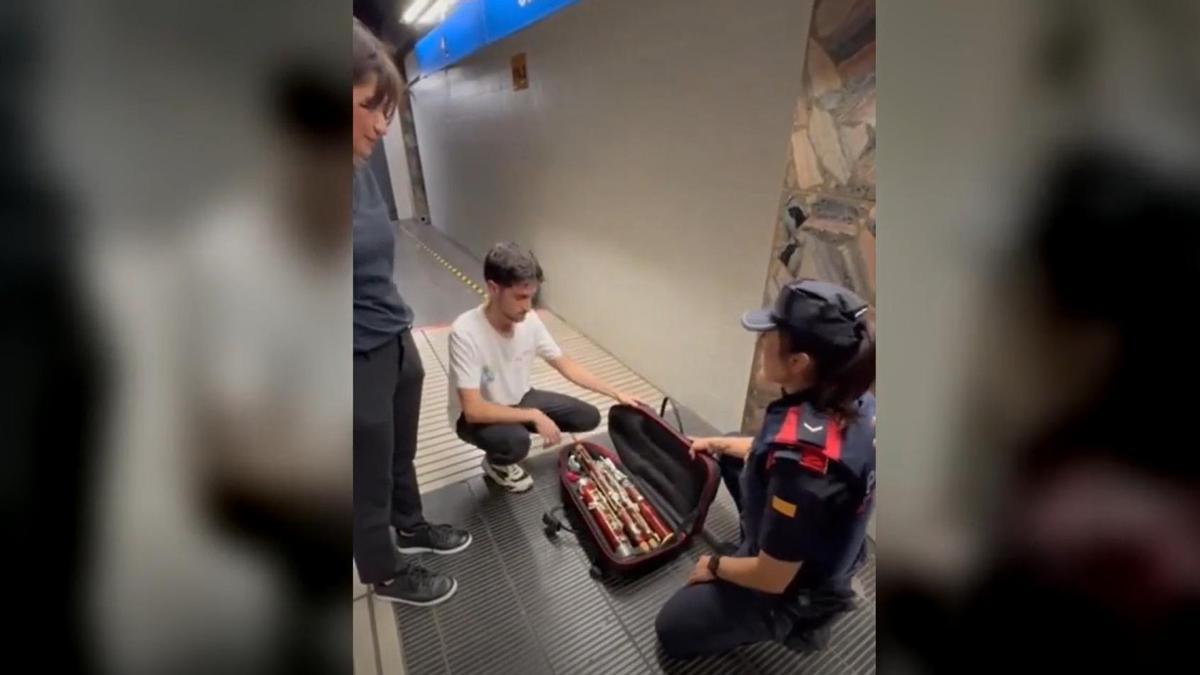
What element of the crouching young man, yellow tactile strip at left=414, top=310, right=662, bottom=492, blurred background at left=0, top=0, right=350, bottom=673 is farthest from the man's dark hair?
blurred background at left=0, top=0, right=350, bottom=673

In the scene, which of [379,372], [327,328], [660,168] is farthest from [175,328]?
[660,168]

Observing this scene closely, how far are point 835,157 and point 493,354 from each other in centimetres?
146

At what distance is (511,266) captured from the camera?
1866mm

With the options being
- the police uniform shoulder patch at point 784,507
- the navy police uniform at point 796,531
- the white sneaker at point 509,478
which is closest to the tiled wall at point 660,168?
the white sneaker at point 509,478

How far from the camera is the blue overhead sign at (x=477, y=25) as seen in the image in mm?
3015

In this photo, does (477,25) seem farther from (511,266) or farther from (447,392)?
(511,266)

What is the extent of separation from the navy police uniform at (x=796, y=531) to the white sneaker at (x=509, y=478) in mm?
864

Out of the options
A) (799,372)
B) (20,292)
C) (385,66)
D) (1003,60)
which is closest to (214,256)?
(20,292)

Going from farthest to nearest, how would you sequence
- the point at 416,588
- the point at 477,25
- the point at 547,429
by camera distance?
1. the point at 477,25
2. the point at 547,429
3. the point at 416,588

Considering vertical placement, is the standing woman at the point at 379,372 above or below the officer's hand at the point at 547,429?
above

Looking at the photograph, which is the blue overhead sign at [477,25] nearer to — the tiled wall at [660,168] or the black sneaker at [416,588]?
the tiled wall at [660,168]

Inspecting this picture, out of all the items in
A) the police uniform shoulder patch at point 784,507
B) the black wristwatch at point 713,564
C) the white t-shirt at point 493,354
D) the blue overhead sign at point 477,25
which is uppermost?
the blue overhead sign at point 477,25

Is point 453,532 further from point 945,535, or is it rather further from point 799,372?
point 945,535

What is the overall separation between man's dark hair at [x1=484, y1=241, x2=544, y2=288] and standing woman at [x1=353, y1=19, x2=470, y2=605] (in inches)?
19.3
